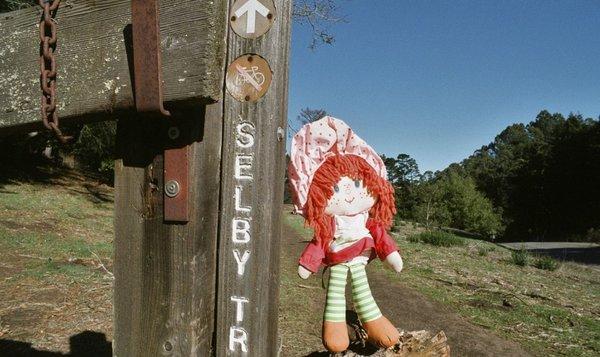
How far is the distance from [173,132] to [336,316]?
5.25 ft

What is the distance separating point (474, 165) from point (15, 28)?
82788 mm

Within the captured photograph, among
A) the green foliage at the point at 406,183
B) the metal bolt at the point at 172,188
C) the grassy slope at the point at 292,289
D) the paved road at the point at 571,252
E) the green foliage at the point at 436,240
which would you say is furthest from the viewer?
the green foliage at the point at 406,183

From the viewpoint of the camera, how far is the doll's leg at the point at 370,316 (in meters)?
2.46

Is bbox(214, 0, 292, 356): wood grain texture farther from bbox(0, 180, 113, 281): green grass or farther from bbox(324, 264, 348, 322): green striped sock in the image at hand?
bbox(0, 180, 113, 281): green grass

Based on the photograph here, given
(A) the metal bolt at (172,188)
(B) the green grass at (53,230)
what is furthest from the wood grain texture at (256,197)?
(B) the green grass at (53,230)

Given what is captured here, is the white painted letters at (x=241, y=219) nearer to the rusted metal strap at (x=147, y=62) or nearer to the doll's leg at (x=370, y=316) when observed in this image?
the rusted metal strap at (x=147, y=62)

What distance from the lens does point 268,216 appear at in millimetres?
1396

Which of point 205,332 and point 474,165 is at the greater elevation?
point 474,165

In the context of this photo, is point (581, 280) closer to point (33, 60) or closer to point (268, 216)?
point (268, 216)

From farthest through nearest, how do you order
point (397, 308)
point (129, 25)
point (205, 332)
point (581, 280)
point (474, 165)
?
point (474, 165), point (581, 280), point (397, 308), point (205, 332), point (129, 25)

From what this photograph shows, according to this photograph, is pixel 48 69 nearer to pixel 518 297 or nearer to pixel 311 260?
pixel 311 260

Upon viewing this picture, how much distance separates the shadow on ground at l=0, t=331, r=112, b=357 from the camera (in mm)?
3336

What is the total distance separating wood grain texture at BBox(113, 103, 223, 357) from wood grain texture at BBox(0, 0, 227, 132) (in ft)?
0.65

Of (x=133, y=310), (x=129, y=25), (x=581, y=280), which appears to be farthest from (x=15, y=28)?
(x=581, y=280)
